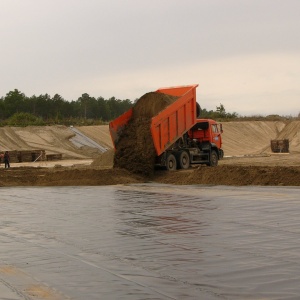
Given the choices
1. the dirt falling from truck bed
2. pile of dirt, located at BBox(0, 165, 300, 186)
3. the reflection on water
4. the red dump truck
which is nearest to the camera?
the reflection on water

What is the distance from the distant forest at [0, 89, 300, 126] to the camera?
75375 millimetres

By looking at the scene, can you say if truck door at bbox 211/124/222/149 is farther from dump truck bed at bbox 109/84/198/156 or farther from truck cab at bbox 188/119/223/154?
dump truck bed at bbox 109/84/198/156

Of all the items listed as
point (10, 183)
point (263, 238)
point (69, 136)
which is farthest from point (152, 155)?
point (69, 136)

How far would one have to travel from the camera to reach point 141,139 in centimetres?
2686

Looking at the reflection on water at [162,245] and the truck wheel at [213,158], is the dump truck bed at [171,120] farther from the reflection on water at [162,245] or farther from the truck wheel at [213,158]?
the reflection on water at [162,245]

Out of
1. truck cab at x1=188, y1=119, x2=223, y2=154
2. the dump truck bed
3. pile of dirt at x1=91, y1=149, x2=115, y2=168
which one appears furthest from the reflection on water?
Answer: pile of dirt at x1=91, y1=149, x2=115, y2=168

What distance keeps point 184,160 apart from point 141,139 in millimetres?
2584

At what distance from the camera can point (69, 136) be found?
65.1 meters

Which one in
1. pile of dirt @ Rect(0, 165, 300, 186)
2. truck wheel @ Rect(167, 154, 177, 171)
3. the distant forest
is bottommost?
pile of dirt @ Rect(0, 165, 300, 186)

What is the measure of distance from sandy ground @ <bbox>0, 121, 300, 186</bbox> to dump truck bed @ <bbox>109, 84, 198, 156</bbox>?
5.03 ft

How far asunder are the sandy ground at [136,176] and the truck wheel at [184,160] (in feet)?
3.72

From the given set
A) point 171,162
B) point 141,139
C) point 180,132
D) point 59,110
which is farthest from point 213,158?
point 59,110

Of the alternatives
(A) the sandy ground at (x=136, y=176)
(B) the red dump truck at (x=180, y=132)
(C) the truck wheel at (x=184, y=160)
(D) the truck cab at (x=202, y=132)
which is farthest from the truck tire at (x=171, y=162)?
(D) the truck cab at (x=202, y=132)

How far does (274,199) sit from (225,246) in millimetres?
6657
